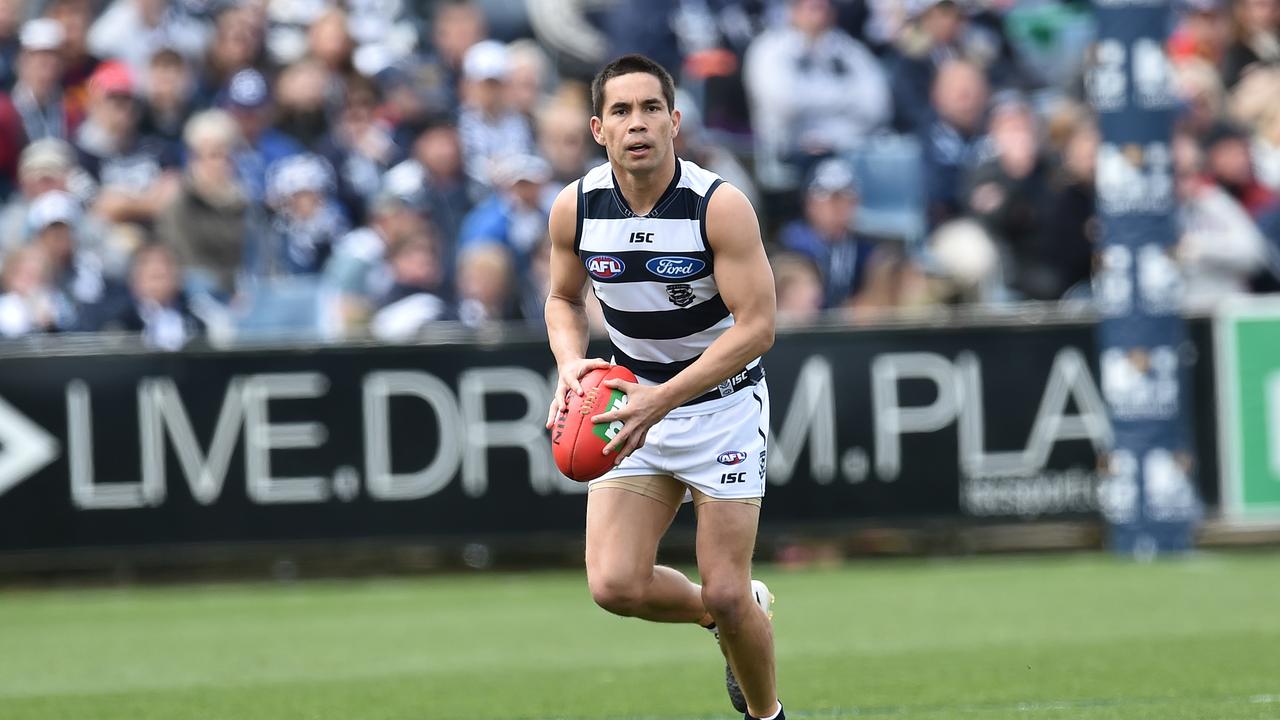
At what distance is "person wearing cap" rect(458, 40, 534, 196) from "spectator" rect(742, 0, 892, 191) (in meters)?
1.98

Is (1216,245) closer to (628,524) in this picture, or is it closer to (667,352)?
(667,352)

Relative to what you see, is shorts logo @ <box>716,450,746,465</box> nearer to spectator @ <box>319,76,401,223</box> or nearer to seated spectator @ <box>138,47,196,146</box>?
spectator @ <box>319,76,401,223</box>

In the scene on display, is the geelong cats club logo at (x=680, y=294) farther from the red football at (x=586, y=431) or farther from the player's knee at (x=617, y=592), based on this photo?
the player's knee at (x=617, y=592)

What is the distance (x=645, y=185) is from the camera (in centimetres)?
638

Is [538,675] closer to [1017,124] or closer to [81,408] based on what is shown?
[81,408]

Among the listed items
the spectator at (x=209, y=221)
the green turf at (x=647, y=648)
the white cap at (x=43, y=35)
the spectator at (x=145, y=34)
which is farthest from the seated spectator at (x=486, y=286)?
the white cap at (x=43, y=35)

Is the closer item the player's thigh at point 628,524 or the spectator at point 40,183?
the player's thigh at point 628,524

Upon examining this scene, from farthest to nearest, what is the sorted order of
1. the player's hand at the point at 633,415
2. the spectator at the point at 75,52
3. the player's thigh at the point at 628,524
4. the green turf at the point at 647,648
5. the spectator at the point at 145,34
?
the spectator at the point at 145,34, the spectator at the point at 75,52, the green turf at the point at 647,648, the player's thigh at the point at 628,524, the player's hand at the point at 633,415

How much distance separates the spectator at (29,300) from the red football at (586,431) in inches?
337

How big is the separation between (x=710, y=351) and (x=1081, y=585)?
6.95m

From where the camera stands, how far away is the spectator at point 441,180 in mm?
14945

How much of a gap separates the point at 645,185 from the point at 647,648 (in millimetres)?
4777

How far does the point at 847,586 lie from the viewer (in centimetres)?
1301

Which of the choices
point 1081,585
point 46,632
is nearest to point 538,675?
point 46,632
